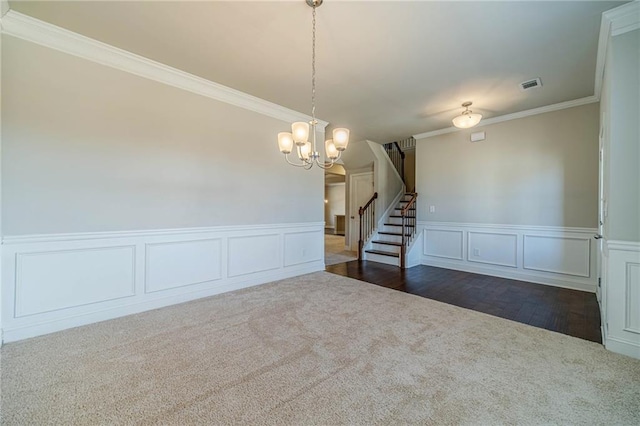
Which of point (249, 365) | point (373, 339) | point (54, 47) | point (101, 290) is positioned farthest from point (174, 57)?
point (373, 339)

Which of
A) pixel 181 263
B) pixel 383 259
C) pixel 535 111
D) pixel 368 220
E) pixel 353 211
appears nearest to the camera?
pixel 181 263

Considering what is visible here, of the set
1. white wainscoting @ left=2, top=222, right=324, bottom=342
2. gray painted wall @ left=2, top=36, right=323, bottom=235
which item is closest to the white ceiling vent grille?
gray painted wall @ left=2, top=36, right=323, bottom=235

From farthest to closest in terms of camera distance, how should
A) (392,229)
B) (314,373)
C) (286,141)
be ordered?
(392,229), (286,141), (314,373)

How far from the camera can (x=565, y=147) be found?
3.97m

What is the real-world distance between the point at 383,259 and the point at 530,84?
3851 mm

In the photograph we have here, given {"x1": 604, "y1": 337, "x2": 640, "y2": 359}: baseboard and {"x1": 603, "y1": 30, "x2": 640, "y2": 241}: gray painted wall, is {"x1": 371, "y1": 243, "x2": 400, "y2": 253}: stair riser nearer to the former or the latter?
{"x1": 604, "y1": 337, "x2": 640, "y2": 359}: baseboard

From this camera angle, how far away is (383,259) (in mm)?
5727

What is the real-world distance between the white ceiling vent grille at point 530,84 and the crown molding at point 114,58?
3552mm

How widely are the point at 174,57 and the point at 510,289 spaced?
5.41m

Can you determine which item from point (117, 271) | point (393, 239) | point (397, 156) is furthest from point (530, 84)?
point (117, 271)

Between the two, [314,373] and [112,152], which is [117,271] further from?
[314,373]

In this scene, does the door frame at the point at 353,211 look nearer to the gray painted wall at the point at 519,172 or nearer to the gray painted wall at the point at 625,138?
the gray painted wall at the point at 519,172

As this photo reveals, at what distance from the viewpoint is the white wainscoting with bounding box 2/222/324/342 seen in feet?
7.66

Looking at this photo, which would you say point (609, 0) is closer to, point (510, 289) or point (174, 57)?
point (510, 289)
